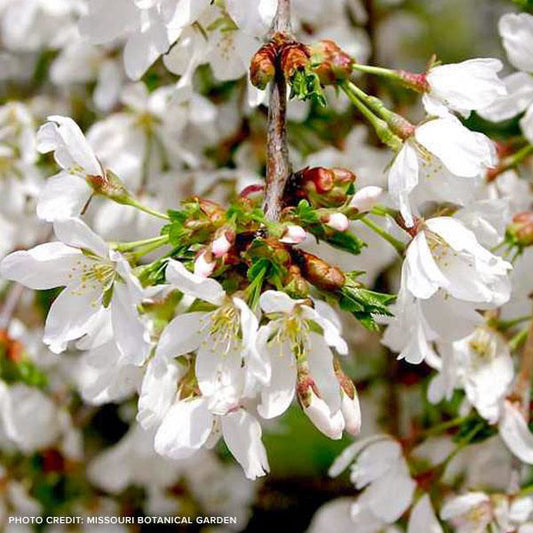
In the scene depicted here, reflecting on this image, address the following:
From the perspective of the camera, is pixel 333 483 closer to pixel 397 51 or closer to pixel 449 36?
pixel 397 51

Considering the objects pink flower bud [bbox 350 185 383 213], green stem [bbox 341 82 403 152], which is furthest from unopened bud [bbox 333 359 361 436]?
green stem [bbox 341 82 403 152]

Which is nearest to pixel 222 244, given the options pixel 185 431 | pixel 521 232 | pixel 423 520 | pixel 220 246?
pixel 220 246

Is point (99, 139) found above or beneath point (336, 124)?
above

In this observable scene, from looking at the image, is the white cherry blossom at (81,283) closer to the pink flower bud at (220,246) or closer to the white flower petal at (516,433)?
the pink flower bud at (220,246)

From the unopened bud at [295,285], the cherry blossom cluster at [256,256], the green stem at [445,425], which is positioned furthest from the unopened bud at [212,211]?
the green stem at [445,425]

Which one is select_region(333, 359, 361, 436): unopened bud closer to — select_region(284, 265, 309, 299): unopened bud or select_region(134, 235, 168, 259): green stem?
select_region(284, 265, 309, 299): unopened bud

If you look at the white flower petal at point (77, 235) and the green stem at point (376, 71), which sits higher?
the green stem at point (376, 71)

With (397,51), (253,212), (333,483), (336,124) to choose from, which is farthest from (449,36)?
(253,212)
